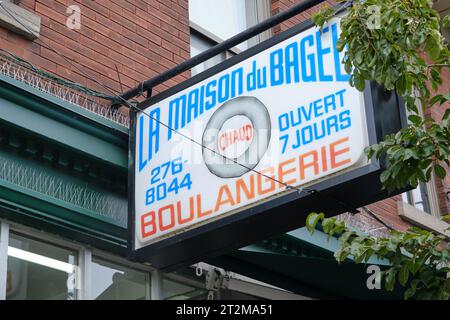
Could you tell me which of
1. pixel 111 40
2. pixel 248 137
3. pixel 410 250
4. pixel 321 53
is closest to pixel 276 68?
pixel 321 53

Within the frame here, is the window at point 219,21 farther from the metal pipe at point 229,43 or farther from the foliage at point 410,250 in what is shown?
the foliage at point 410,250

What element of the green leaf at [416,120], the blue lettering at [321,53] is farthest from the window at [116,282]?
the green leaf at [416,120]

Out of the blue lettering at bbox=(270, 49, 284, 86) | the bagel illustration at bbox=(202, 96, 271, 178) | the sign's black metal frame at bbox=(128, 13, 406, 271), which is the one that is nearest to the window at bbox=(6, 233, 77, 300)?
the sign's black metal frame at bbox=(128, 13, 406, 271)

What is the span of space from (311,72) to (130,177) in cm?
186

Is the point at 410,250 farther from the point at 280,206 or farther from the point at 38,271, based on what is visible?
the point at 38,271

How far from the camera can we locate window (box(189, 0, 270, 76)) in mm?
10930

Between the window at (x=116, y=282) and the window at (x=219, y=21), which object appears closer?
the window at (x=116, y=282)

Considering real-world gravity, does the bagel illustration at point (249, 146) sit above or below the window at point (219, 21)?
below

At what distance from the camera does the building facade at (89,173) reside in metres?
7.69

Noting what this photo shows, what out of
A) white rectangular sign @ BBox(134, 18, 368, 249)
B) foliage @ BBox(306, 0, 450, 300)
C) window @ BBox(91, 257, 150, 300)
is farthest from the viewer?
window @ BBox(91, 257, 150, 300)

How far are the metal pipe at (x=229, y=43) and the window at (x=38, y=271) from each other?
1.58 m

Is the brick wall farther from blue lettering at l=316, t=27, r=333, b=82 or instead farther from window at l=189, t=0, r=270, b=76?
blue lettering at l=316, t=27, r=333, b=82

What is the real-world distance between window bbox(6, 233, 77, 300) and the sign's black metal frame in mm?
666

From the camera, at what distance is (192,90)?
7984 millimetres
